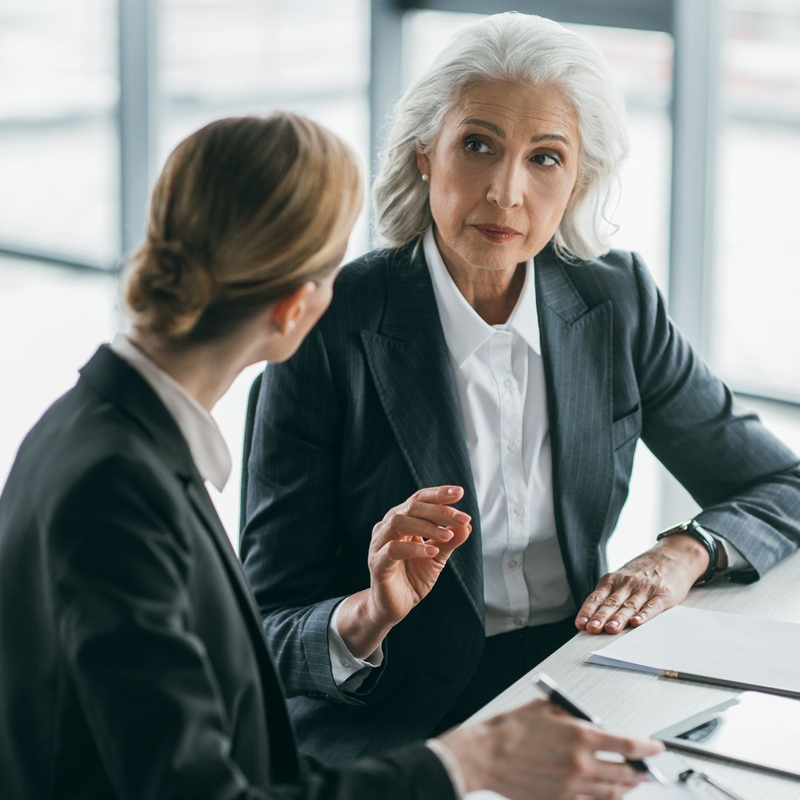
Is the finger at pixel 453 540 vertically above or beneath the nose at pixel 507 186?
beneath

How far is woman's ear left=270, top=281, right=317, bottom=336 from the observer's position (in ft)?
3.82

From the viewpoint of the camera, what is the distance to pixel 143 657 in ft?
3.13

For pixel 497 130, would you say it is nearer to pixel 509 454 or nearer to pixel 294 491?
pixel 509 454

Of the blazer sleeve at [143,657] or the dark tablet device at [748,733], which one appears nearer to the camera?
the blazer sleeve at [143,657]

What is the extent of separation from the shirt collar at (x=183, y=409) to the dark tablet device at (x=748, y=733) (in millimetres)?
580

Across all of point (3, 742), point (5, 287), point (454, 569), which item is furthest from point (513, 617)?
point (5, 287)

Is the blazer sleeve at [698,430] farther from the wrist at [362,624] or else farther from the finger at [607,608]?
the wrist at [362,624]

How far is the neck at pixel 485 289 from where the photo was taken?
1925 millimetres

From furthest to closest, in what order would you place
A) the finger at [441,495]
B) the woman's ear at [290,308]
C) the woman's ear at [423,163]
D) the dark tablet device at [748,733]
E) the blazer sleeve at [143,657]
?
1. the woman's ear at [423,163]
2. the finger at [441,495]
3. the dark tablet device at [748,733]
4. the woman's ear at [290,308]
5. the blazer sleeve at [143,657]

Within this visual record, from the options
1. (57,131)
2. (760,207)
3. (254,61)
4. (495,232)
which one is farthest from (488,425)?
(57,131)

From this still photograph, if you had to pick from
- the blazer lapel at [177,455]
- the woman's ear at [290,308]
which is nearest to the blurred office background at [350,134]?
the woman's ear at [290,308]

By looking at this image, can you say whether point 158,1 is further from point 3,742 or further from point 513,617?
point 3,742

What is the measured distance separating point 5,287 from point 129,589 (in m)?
5.50

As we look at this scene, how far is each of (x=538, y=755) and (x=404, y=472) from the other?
0.73m
